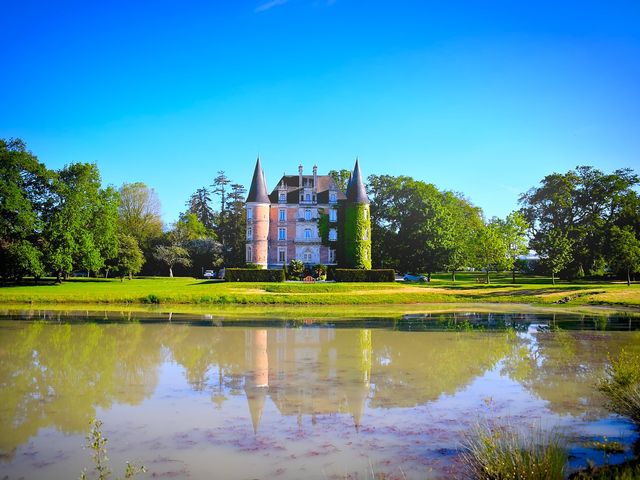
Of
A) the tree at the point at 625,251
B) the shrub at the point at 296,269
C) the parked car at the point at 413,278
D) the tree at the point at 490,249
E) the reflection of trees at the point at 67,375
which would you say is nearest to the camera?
the reflection of trees at the point at 67,375

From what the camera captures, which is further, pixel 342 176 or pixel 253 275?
pixel 342 176

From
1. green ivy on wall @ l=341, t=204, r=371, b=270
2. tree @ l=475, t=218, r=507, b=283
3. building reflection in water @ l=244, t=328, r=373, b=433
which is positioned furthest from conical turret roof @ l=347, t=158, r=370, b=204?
building reflection in water @ l=244, t=328, r=373, b=433

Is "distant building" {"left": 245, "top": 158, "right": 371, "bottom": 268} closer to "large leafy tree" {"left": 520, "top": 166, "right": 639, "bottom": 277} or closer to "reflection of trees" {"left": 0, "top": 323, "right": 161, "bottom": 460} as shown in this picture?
"large leafy tree" {"left": 520, "top": 166, "right": 639, "bottom": 277}

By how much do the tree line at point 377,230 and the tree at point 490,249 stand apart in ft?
0.35

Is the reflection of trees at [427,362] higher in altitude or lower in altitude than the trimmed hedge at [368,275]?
lower

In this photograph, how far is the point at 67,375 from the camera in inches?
476

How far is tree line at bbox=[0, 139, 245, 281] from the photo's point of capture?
4233cm

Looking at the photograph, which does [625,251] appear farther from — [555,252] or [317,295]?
[317,295]

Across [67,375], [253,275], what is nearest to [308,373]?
[67,375]

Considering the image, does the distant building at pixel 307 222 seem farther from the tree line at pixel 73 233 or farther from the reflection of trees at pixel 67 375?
the reflection of trees at pixel 67 375

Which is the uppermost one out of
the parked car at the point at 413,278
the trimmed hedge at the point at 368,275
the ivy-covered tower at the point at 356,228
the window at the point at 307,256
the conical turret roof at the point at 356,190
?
the conical turret roof at the point at 356,190

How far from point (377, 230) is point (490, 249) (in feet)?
44.6

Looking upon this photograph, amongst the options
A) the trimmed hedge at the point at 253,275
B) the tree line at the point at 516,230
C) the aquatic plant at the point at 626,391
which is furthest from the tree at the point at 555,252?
the aquatic plant at the point at 626,391

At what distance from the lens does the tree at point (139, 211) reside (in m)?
65.2
